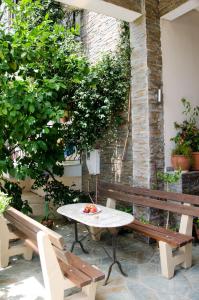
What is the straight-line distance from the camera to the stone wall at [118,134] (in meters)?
5.93

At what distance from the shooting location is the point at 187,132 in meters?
5.19

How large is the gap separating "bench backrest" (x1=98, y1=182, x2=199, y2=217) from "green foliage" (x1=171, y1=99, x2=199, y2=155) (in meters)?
0.98

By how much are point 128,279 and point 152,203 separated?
1.22 meters

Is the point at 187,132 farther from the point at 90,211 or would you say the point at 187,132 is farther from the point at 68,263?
the point at 68,263

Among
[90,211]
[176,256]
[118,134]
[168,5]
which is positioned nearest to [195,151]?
[118,134]

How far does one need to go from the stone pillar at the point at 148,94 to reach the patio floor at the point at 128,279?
125cm

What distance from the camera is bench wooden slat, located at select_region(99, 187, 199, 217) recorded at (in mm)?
3921

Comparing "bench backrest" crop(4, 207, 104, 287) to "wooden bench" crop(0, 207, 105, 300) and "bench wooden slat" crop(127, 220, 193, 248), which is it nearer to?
"wooden bench" crop(0, 207, 105, 300)

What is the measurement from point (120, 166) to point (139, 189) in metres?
1.43

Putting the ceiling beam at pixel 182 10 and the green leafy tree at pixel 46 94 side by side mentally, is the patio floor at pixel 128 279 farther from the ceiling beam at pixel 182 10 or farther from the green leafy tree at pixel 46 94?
the ceiling beam at pixel 182 10

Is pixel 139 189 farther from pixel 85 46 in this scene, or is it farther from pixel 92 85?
pixel 85 46

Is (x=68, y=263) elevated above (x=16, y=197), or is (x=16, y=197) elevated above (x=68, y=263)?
(x=16, y=197)

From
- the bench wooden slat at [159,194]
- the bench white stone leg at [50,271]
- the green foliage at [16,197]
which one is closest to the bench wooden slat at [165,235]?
the bench wooden slat at [159,194]

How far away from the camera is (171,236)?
366 centimetres
